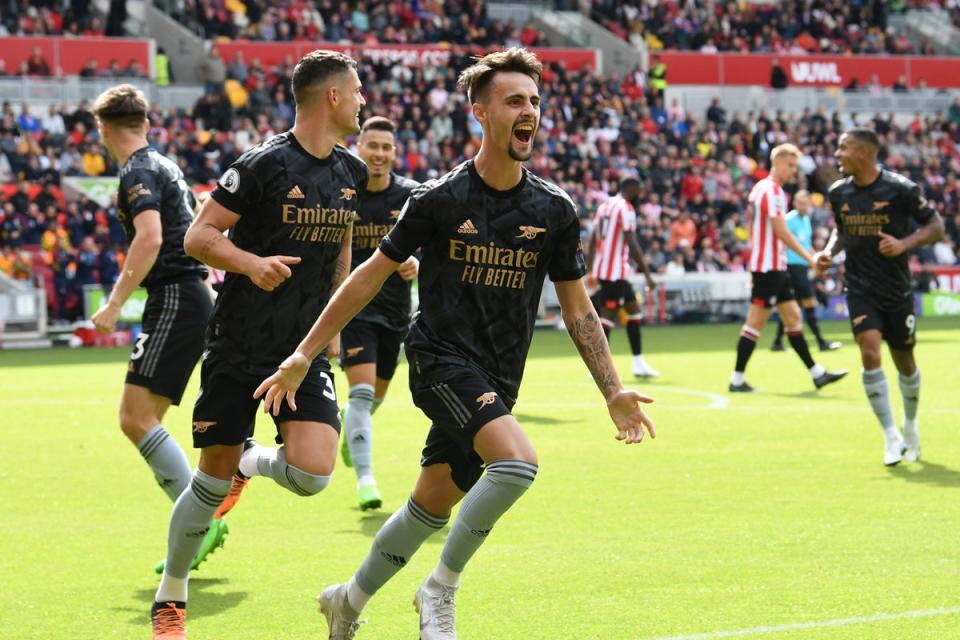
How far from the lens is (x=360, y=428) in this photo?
9.55 m

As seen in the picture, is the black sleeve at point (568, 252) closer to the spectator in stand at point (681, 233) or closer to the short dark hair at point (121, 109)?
the short dark hair at point (121, 109)

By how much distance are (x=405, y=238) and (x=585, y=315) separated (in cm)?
81

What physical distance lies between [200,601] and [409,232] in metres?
2.26

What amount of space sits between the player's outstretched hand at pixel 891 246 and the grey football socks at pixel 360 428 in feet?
12.5

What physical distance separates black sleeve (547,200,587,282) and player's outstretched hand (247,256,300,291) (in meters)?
1.03

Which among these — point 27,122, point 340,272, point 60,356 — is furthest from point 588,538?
point 27,122

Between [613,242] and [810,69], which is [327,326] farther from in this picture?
[810,69]

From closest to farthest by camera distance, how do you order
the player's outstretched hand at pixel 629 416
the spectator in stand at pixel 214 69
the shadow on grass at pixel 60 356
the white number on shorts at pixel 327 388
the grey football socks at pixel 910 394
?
the player's outstretched hand at pixel 629 416 → the white number on shorts at pixel 327 388 → the grey football socks at pixel 910 394 → the shadow on grass at pixel 60 356 → the spectator in stand at pixel 214 69

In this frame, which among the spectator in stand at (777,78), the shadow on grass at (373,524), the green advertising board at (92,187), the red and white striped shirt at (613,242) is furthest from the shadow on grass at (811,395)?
the spectator in stand at (777,78)

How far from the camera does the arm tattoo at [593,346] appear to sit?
19.2 feet

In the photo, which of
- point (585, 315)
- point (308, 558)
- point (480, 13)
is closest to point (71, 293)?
point (480, 13)

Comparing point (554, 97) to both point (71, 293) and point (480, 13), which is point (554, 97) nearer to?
point (480, 13)

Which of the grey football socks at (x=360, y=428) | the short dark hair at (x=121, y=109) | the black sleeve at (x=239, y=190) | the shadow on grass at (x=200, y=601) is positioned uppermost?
the short dark hair at (x=121, y=109)

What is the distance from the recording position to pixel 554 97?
39.8 meters
